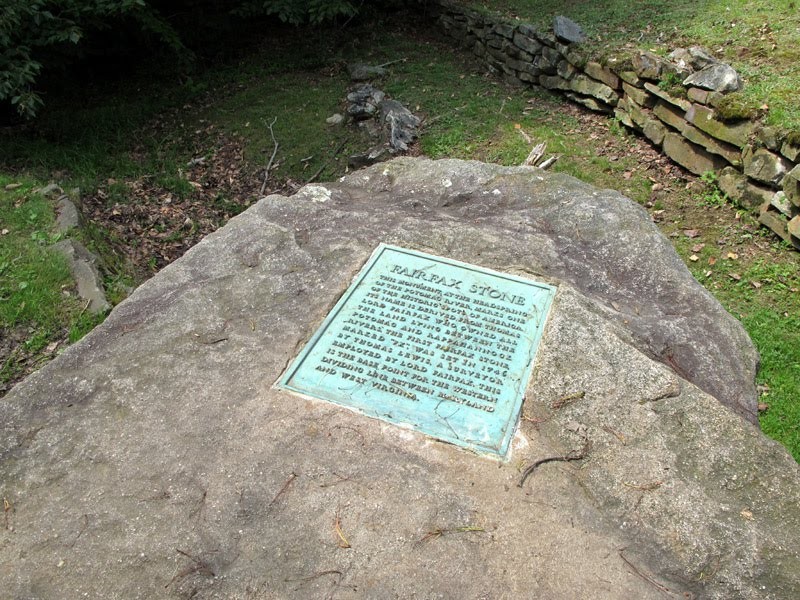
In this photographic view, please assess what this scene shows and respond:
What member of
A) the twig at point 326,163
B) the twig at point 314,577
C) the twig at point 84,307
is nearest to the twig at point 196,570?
the twig at point 314,577

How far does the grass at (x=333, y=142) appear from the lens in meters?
4.36

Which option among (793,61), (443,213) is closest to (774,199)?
(793,61)

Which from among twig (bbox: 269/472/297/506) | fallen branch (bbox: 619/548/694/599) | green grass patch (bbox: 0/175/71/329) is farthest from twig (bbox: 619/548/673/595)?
green grass patch (bbox: 0/175/71/329)

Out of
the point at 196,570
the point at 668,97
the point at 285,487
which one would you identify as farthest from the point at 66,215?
the point at 668,97

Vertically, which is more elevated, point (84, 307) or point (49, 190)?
point (49, 190)

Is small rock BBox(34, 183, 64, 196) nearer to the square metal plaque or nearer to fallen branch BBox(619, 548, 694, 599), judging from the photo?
the square metal plaque

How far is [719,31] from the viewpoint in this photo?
6516 millimetres

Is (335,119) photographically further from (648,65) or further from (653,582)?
(653,582)

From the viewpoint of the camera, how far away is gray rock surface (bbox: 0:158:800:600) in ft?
6.67

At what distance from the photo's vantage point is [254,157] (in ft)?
22.1

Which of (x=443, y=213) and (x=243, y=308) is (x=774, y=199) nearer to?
(x=443, y=213)

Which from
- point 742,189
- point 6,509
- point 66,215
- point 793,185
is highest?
point 793,185

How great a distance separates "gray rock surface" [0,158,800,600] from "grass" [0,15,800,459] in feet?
4.72

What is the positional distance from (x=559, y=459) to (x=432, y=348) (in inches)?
27.6
